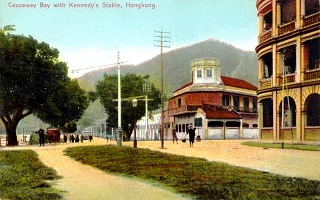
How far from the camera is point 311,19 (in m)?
8.89

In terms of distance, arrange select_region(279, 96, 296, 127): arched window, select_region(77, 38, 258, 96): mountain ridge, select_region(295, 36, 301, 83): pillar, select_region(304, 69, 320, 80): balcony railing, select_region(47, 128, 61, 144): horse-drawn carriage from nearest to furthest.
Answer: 1. select_region(77, 38, 258, 96): mountain ridge
2. select_region(304, 69, 320, 80): balcony railing
3. select_region(295, 36, 301, 83): pillar
4. select_region(279, 96, 296, 127): arched window
5. select_region(47, 128, 61, 144): horse-drawn carriage

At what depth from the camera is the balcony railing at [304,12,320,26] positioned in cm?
830

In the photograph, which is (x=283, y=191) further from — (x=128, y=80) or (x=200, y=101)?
(x=200, y=101)

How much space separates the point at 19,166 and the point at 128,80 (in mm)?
2559

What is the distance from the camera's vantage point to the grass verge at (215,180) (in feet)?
18.9

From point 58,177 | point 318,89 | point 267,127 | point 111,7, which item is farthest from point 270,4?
point 58,177

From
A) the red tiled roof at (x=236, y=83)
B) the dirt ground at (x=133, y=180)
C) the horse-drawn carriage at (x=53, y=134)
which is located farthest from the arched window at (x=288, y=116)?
the horse-drawn carriage at (x=53, y=134)

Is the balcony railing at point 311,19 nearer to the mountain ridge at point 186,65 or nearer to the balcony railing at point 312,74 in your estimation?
the balcony railing at point 312,74

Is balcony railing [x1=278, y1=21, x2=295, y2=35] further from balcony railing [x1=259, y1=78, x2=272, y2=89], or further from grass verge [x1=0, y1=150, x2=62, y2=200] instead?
grass verge [x1=0, y1=150, x2=62, y2=200]

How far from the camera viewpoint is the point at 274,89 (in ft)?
34.0

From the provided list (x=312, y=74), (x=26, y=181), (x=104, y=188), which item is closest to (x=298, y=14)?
(x=312, y=74)

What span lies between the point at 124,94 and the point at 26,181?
3495mm

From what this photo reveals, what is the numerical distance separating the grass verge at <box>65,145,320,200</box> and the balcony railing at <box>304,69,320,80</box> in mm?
2352

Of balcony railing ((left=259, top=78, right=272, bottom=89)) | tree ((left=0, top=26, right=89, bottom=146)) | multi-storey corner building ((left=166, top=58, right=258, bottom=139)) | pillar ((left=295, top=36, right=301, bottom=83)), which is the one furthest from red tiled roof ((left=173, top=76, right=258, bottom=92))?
tree ((left=0, top=26, right=89, bottom=146))
